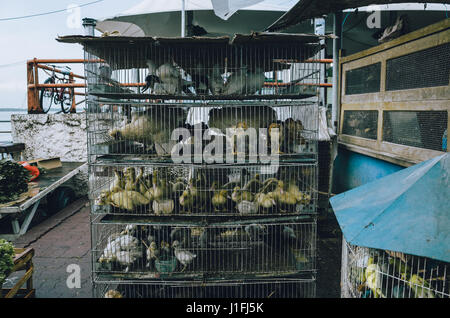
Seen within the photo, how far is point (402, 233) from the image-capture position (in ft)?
5.24

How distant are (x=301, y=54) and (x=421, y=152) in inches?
55.5

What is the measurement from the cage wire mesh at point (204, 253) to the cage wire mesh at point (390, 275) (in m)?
0.51

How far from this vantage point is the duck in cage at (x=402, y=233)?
5.11 ft

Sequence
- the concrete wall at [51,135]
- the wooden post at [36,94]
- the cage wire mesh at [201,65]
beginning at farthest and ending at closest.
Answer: the concrete wall at [51,135], the wooden post at [36,94], the cage wire mesh at [201,65]

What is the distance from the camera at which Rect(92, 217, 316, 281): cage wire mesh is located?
252 centimetres

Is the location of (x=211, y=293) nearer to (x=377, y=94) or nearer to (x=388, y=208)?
(x=388, y=208)

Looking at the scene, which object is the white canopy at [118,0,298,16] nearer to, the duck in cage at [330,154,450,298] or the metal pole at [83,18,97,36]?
the metal pole at [83,18,97,36]

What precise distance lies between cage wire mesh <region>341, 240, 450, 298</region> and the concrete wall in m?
5.09

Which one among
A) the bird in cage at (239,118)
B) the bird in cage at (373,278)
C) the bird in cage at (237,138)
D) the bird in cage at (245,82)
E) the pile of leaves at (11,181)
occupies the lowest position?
the bird in cage at (373,278)

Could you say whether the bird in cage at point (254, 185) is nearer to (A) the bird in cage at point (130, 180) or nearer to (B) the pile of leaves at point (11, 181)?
(A) the bird in cage at point (130, 180)

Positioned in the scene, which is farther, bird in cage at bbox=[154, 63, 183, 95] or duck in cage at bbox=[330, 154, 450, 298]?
bird in cage at bbox=[154, 63, 183, 95]

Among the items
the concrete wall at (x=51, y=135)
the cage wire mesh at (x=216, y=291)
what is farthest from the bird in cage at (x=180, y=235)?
the concrete wall at (x=51, y=135)

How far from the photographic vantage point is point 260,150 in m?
2.58

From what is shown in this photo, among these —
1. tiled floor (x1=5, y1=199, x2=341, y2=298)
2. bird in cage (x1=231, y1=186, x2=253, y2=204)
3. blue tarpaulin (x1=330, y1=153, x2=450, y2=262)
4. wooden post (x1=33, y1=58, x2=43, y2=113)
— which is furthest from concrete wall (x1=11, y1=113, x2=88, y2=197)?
blue tarpaulin (x1=330, y1=153, x2=450, y2=262)
